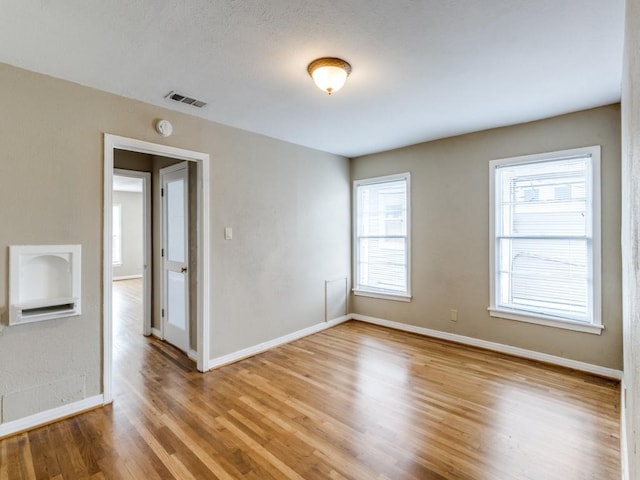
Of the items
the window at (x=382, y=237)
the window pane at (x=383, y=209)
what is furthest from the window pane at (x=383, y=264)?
the window pane at (x=383, y=209)

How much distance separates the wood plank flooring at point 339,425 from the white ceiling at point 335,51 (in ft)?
8.36

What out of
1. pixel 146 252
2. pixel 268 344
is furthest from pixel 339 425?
pixel 146 252

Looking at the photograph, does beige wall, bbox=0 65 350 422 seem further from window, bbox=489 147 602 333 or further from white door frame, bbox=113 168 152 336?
window, bbox=489 147 602 333

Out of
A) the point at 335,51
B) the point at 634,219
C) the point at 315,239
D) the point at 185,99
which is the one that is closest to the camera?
the point at 634,219

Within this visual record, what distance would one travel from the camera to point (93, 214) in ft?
8.47

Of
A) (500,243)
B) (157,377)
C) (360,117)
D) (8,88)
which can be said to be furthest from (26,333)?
(500,243)

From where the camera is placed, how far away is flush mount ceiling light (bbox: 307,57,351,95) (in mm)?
2209

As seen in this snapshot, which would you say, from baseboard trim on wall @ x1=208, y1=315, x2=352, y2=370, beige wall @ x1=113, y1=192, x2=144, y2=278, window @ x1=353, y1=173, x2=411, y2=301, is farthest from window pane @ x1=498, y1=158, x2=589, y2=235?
beige wall @ x1=113, y1=192, x2=144, y2=278

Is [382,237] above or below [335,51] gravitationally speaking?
below

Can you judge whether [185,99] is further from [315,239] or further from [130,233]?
[130,233]

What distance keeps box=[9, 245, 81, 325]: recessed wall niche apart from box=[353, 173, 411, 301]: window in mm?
3615

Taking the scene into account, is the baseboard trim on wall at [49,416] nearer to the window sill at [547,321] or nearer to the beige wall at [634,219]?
the beige wall at [634,219]

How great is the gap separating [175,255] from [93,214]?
55.6 inches

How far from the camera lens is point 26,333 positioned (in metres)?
2.31
